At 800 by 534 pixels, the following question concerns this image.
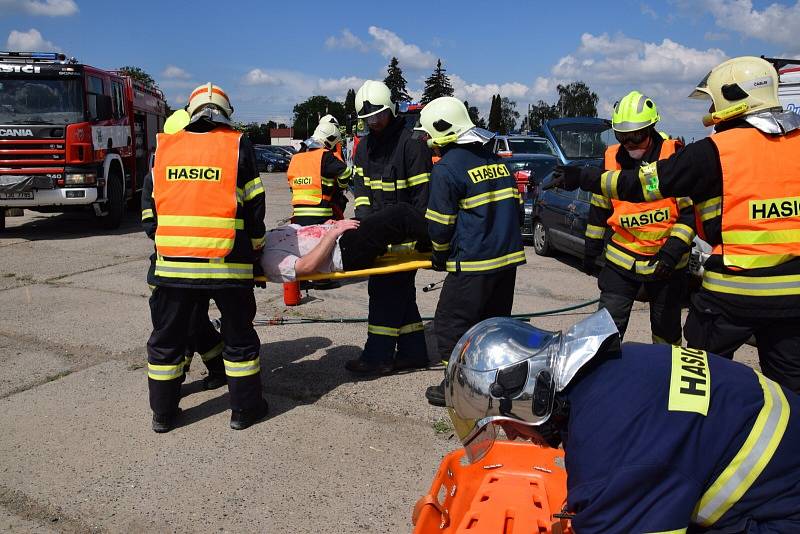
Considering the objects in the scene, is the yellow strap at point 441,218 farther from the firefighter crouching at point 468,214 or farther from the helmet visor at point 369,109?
the helmet visor at point 369,109

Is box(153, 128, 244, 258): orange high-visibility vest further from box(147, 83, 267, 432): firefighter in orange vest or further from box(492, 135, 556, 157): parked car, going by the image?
box(492, 135, 556, 157): parked car

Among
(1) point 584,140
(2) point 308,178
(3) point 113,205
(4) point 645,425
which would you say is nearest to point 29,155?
(3) point 113,205

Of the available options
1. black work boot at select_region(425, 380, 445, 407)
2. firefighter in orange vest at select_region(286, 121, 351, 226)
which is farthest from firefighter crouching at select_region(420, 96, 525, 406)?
firefighter in orange vest at select_region(286, 121, 351, 226)

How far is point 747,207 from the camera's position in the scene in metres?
2.88

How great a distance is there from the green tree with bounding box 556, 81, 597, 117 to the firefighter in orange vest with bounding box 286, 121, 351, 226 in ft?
208

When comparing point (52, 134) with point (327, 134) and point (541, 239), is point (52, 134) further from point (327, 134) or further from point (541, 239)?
point (541, 239)

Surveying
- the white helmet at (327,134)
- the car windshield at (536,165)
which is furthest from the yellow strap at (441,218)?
the car windshield at (536,165)

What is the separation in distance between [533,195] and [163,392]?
25.3ft

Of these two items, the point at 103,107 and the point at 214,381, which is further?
the point at 103,107

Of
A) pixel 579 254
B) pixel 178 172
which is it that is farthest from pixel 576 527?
pixel 579 254

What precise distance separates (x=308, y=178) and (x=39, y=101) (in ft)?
23.8

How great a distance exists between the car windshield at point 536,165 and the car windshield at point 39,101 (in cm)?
Result: 798

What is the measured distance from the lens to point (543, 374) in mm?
1792

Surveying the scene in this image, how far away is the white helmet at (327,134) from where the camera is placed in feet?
23.7
